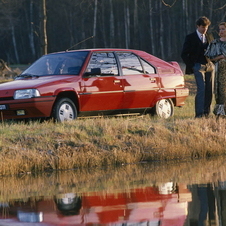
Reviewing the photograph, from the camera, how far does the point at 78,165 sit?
1037 cm

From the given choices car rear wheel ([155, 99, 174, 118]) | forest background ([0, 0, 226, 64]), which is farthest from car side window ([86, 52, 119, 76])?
forest background ([0, 0, 226, 64])

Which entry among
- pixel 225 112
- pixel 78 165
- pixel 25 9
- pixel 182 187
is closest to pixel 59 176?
pixel 78 165

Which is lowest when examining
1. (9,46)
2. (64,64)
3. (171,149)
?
(9,46)

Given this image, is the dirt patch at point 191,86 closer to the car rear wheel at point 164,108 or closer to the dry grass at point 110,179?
the car rear wheel at point 164,108

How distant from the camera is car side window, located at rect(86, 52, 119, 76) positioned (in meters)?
13.6

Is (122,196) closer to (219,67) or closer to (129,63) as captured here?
(219,67)

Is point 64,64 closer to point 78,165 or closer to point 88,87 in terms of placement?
point 88,87

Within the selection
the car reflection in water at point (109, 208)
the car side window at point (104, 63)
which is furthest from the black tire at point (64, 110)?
the car reflection in water at point (109, 208)

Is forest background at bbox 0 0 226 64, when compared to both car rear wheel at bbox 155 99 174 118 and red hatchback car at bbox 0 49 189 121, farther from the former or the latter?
red hatchback car at bbox 0 49 189 121

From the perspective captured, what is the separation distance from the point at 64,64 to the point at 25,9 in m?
65.3

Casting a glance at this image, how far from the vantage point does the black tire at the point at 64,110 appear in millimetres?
12914

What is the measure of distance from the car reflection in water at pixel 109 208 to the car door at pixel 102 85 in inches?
208

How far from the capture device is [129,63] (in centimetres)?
1426

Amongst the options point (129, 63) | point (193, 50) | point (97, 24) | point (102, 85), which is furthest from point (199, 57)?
point (97, 24)
